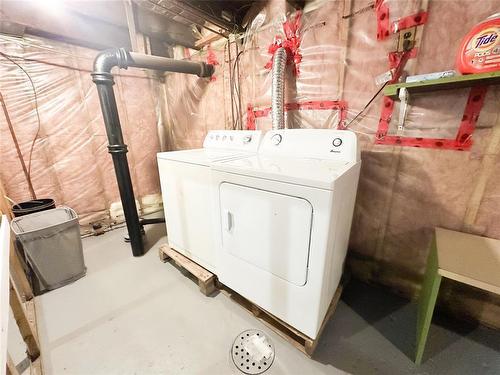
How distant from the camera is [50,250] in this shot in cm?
172

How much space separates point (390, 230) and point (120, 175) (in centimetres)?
234

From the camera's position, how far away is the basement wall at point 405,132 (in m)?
1.24

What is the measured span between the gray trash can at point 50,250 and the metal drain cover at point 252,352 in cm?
156

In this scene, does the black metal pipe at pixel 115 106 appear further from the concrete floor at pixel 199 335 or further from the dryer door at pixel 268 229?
the dryer door at pixel 268 229

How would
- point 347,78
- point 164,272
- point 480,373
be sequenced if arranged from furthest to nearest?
point 164,272, point 347,78, point 480,373

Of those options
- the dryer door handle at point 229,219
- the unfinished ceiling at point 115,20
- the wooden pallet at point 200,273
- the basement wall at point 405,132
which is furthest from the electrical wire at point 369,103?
the wooden pallet at point 200,273

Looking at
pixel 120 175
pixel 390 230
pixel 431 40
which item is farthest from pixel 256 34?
pixel 390 230

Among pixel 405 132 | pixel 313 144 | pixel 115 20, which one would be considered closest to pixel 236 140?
pixel 313 144

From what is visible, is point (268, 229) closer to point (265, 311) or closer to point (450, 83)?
point (265, 311)

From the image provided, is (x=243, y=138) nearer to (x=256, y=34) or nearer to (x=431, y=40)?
(x=256, y=34)

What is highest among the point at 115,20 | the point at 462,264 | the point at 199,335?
the point at 115,20

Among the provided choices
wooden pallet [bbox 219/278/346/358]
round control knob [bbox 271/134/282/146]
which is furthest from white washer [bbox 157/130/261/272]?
wooden pallet [bbox 219/278/346/358]

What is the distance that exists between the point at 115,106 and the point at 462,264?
263 cm

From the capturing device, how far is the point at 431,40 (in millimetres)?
1265
